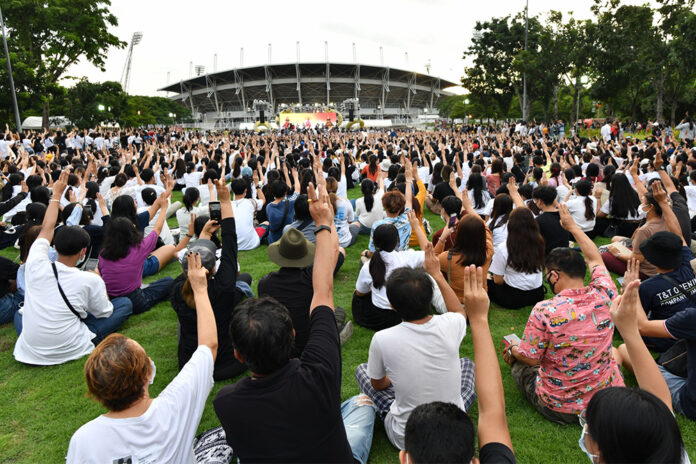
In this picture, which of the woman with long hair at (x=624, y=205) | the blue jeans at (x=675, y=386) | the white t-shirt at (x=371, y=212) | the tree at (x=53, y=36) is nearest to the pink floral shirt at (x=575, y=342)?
the blue jeans at (x=675, y=386)

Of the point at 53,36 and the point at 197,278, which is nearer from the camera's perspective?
the point at 197,278

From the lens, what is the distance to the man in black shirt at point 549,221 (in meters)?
5.31

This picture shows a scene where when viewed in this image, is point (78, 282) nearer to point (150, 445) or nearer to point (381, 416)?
point (150, 445)

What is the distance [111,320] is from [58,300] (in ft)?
2.45

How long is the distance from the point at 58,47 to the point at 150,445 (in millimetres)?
34348

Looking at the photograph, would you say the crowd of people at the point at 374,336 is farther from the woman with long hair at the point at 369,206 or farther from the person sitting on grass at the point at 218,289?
the woman with long hair at the point at 369,206

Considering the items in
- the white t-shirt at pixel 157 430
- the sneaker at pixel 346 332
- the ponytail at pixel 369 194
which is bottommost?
the sneaker at pixel 346 332

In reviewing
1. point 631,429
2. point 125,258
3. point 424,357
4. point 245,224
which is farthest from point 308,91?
point 631,429

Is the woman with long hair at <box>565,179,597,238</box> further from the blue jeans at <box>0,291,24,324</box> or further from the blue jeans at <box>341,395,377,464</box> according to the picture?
the blue jeans at <box>0,291,24,324</box>

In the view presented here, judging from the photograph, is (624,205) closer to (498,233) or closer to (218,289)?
(498,233)

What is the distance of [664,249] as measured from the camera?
125 inches

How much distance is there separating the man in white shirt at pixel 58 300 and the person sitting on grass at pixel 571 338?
3677mm

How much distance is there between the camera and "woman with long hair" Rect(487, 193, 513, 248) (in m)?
5.29

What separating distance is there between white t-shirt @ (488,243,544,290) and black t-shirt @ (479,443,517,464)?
125 inches
